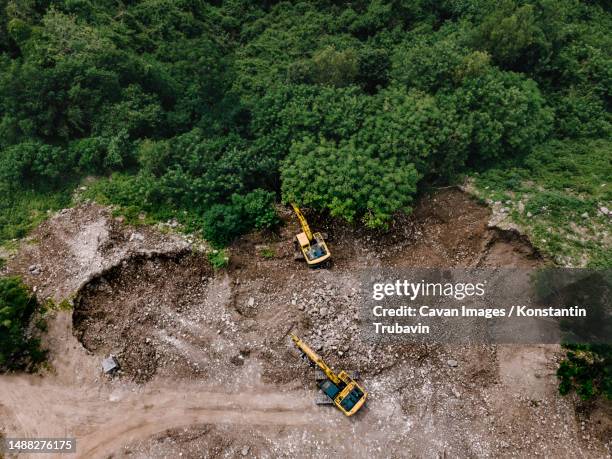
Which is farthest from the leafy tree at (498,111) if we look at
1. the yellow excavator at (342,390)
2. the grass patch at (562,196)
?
the yellow excavator at (342,390)

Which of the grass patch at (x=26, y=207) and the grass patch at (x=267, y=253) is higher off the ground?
the grass patch at (x=26, y=207)

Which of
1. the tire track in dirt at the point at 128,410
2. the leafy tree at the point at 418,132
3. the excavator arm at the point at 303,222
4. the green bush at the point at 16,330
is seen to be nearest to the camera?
the tire track in dirt at the point at 128,410

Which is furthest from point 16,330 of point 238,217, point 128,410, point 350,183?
point 350,183

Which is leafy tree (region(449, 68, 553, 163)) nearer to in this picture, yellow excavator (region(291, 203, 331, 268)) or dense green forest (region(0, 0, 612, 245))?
dense green forest (region(0, 0, 612, 245))

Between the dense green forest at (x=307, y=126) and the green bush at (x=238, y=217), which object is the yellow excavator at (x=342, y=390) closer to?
the dense green forest at (x=307, y=126)

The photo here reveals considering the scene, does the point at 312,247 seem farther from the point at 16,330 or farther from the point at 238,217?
the point at 16,330

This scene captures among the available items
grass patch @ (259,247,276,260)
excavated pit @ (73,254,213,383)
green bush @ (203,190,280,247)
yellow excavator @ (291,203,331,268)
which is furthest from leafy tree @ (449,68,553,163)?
excavated pit @ (73,254,213,383)

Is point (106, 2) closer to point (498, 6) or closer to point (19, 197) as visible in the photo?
point (19, 197)
